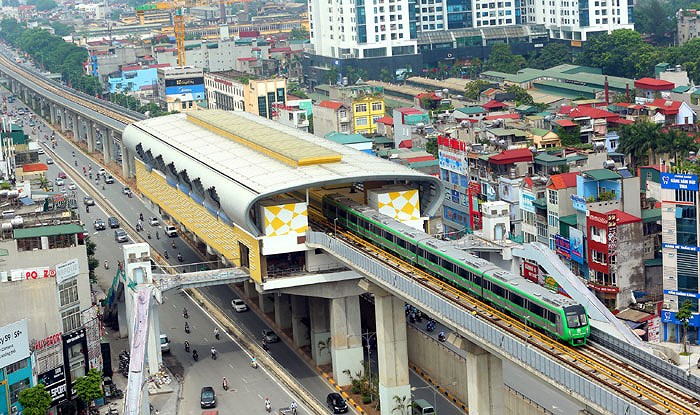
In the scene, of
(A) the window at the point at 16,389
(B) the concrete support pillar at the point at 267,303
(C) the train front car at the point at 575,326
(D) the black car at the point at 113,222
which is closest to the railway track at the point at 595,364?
(C) the train front car at the point at 575,326

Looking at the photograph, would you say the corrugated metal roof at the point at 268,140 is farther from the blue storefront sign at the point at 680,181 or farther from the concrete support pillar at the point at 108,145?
the concrete support pillar at the point at 108,145

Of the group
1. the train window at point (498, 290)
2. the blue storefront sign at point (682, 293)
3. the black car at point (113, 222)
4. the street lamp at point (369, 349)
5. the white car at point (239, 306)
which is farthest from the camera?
the black car at point (113, 222)

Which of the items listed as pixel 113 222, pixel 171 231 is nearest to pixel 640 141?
pixel 171 231

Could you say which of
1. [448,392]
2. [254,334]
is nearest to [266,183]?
[254,334]

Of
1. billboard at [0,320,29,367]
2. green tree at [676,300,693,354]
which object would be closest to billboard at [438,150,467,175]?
green tree at [676,300,693,354]

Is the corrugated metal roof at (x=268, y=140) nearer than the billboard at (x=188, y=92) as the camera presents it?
Yes

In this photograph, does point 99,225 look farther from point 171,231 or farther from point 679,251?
point 679,251
